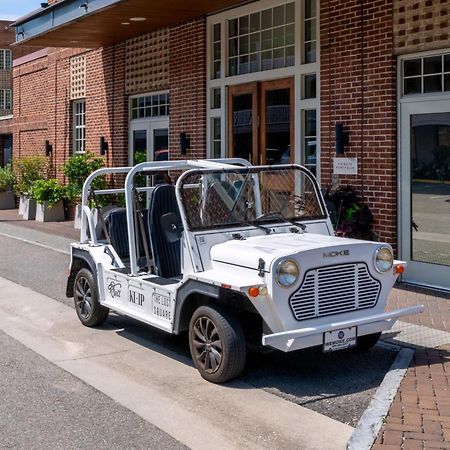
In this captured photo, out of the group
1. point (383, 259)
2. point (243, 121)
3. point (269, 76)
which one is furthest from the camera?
A: point (243, 121)

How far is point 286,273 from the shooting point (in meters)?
5.58

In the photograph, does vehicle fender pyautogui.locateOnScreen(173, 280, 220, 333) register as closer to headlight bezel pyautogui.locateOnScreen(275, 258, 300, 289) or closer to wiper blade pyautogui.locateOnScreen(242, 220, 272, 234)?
headlight bezel pyautogui.locateOnScreen(275, 258, 300, 289)

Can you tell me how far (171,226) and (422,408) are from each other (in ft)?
8.48

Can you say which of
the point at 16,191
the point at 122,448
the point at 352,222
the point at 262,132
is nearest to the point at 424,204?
the point at 352,222

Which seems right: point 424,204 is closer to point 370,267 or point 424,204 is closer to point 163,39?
point 370,267

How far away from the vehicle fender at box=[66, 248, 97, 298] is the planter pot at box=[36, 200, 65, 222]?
10.9 m

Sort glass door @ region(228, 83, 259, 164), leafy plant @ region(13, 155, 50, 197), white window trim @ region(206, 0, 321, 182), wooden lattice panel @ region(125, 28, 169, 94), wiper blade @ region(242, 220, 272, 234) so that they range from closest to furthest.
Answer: wiper blade @ region(242, 220, 272, 234), white window trim @ region(206, 0, 321, 182), glass door @ region(228, 83, 259, 164), wooden lattice panel @ region(125, 28, 169, 94), leafy plant @ region(13, 155, 50, 197)

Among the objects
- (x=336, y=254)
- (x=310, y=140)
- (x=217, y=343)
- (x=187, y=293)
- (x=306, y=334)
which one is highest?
(x=310, y=140)

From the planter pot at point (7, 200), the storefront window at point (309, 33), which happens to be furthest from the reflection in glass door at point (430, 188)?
the planter pot at point (7, 200)

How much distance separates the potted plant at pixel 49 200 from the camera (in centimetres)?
1858

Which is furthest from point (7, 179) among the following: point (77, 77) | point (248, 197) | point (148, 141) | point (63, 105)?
point (248, 197)

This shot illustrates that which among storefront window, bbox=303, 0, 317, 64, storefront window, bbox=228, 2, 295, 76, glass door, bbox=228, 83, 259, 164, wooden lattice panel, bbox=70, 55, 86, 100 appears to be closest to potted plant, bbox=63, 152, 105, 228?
wooden lattice panel, bbox=70, 55, 86, 100

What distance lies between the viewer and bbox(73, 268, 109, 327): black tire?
7636mm

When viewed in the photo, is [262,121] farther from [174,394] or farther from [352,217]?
[174,394]
